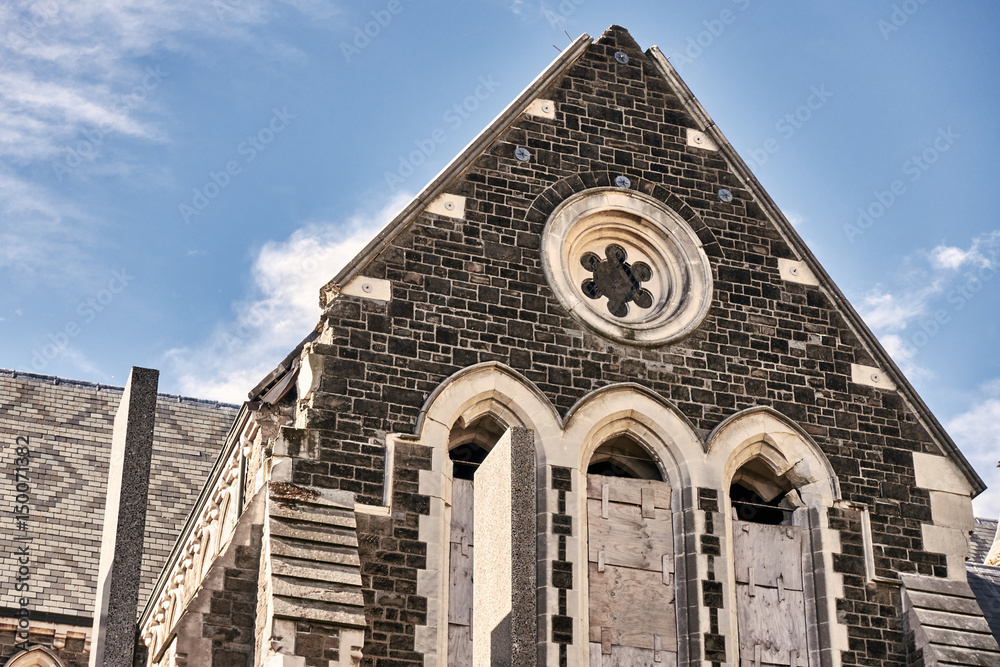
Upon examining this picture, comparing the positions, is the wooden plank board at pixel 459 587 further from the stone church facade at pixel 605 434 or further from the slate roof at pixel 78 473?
the slate roof at pixel 78 473

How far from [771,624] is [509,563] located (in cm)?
931

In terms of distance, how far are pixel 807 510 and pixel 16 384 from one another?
19.4 meters

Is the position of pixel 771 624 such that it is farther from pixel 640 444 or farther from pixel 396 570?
pixel 396 570

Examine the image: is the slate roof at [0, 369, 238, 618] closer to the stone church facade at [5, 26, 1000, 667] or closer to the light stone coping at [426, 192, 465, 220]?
the stone church facade at [5, 26, 1000, 667]

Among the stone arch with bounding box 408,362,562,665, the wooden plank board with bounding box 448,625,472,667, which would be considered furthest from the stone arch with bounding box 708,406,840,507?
the wooden plank board with bounding box 448,625,472,667

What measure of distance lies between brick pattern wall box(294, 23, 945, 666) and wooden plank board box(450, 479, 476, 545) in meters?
0.55

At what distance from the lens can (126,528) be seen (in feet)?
40.9

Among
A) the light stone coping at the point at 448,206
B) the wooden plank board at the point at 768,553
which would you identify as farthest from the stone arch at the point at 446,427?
the wooden plank board at the point at 768,553

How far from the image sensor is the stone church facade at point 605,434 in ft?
54.8

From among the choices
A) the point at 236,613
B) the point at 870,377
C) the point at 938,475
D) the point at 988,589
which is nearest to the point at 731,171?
the point at 870,377

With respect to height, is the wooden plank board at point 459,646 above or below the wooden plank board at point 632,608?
below

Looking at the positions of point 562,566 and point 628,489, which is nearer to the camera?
point 562,566

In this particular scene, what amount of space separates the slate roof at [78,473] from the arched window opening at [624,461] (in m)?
12.4

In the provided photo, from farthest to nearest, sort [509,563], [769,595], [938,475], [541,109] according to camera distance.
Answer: [541,109]
[938,475]
[769,595]
[509,563]
